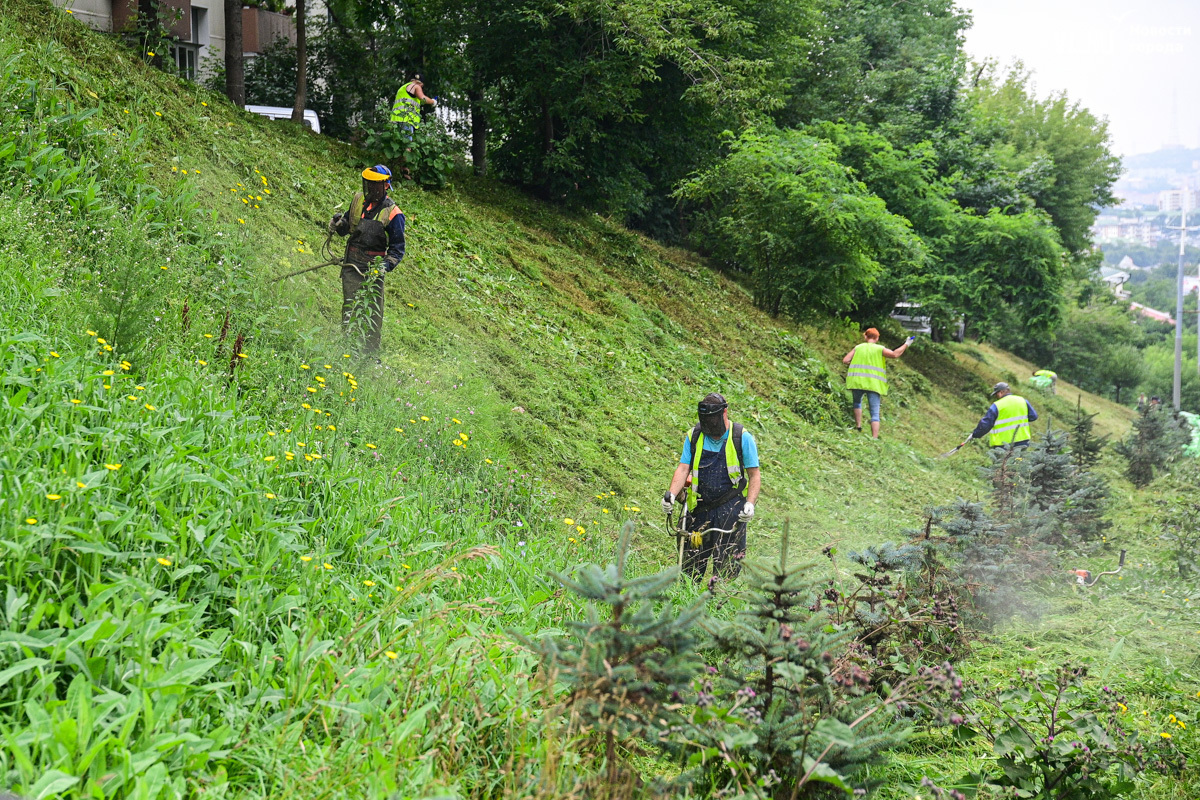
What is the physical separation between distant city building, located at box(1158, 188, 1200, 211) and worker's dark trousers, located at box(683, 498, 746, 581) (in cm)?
4151

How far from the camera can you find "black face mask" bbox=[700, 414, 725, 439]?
688 cm

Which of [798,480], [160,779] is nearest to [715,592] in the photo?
[160,779]

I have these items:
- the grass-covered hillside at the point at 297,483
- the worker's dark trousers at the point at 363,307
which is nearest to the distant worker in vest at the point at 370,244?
the worker's dark trousers at the point at 363,307

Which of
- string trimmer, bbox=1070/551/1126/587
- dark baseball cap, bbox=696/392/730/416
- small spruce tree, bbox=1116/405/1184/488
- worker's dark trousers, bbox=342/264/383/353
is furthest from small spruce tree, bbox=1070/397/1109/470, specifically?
worker's dark trousers, bbox=342/264/383/353

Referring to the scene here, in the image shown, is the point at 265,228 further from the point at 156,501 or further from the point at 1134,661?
the point at 1134,661

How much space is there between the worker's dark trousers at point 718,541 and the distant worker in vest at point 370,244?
10.7ft

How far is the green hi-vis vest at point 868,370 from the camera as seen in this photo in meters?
16.1

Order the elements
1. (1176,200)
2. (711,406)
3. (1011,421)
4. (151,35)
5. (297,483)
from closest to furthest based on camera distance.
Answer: (297,483)
(711,406)
(1011,421)
(151,35)
(1176,200)

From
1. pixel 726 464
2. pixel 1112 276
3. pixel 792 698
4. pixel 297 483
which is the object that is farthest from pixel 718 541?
pixel 1112 276

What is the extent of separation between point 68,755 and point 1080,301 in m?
52.9

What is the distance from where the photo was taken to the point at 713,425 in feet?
22.8

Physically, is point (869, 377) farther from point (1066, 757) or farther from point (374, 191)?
point (1066, 757)

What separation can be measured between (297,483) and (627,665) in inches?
95.2

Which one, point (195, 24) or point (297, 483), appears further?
point (195, 24)
